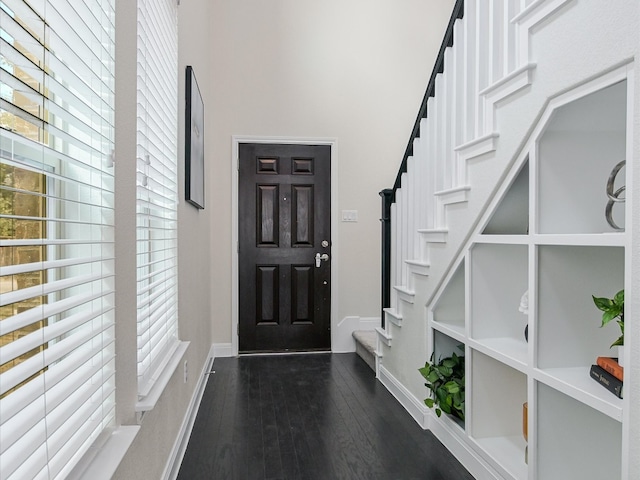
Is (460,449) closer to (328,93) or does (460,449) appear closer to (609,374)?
(609,374)

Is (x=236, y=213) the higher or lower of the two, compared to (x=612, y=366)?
higher

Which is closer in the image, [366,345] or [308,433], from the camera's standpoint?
[308,433]

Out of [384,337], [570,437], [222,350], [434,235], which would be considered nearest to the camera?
[570,437]

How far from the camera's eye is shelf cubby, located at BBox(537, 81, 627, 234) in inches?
61.3

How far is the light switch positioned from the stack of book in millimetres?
2969

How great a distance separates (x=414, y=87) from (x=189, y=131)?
2.66m

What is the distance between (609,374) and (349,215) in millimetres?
3085

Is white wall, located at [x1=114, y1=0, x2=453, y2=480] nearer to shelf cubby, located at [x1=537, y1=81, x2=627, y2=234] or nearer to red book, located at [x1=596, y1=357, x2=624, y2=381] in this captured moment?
shelf cubby, located at [x1=537, y1=81, x2=627, y2=234]

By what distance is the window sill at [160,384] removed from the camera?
52.4 inches

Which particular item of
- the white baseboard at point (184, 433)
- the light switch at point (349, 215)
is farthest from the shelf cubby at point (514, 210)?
the light switch at point (349, 215)

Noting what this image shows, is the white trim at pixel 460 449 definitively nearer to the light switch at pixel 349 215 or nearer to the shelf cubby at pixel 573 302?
the shelf cubby at pixel 573 302

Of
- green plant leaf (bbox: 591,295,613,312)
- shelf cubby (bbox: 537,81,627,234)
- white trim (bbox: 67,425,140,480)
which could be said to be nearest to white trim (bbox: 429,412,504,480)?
green plant leaf (bbox: 591,295,613,312)

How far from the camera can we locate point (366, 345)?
3.81 meters

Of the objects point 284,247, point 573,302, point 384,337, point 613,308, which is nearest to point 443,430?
point 384,337
